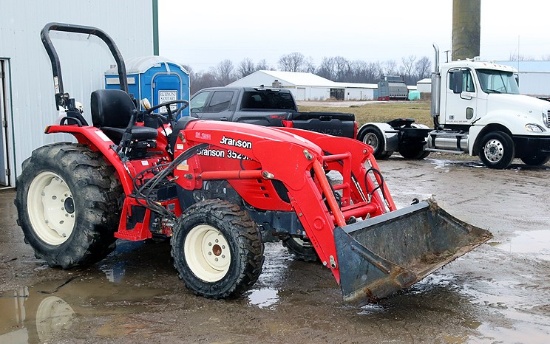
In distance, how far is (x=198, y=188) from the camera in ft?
19.2

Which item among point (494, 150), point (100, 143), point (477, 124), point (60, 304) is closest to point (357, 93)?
point (477, 124)

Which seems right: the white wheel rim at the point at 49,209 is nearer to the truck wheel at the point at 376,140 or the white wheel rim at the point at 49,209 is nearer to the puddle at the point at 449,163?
the puddle at the point at 449,163

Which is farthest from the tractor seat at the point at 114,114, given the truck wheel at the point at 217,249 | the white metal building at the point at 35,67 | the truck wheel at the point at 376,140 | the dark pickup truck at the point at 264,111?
the truck wheel at the point at 376,140

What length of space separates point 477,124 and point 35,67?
9.58 m

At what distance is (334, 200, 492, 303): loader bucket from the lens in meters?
4.76

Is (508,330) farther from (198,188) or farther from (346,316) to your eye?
(198,188)

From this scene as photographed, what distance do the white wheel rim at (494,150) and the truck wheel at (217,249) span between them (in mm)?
11038

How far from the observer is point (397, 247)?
550cm

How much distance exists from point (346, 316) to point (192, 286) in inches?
49.6

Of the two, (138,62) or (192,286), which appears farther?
(138,62)

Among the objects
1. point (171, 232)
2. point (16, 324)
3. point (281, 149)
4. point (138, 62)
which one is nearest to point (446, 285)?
point (281, 149)

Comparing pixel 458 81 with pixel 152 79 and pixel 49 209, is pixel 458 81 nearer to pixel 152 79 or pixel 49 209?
pixel 152 79

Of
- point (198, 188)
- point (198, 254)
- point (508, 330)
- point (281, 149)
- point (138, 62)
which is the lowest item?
point (508, 330)

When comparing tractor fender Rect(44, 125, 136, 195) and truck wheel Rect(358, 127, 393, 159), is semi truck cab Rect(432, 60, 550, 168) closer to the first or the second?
truck wheel Rect(358, 127, 393, 159)
